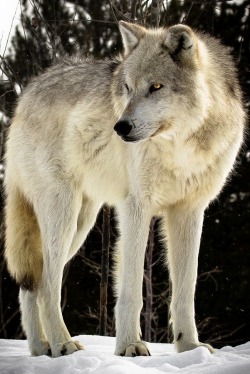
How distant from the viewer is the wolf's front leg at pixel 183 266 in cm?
480

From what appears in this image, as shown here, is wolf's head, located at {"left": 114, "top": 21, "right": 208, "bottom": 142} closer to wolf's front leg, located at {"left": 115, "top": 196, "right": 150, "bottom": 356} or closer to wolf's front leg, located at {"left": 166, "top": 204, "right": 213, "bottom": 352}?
wolf's front leg, located at {"left": 115, "top": 196, "right": 150, "bottom": 356}

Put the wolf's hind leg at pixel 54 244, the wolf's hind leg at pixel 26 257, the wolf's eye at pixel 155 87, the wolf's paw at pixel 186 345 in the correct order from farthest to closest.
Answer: the wolf's hind leg at pixel 26 257, the wolf's hind leg at pixel 54 244, the wolf's paw at pixel 186 345, the wolf's eye at pixel 155 87

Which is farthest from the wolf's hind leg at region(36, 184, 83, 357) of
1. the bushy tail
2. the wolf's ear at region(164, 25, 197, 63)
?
the wolf's ear at region(164, 25, 197, 63)

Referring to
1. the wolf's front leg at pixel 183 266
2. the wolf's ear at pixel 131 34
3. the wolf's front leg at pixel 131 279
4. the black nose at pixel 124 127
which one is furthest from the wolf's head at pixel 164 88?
the wolf's front leg at pixel 183 266

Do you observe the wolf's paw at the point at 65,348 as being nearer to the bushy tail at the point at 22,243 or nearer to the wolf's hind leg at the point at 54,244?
the wolf's hind leg at the point at 54,244

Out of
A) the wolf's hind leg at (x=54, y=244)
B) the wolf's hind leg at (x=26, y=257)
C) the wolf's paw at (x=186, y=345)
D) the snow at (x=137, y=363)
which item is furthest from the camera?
the wolf's hind leg at (x=26, y=257)

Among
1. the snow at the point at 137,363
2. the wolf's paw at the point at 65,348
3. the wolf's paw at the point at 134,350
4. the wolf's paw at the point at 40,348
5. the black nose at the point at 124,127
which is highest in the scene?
the black nose at the point at 124,127

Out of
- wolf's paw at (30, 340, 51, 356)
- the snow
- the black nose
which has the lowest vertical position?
wolf's paw at (30, 340, 51, 356)

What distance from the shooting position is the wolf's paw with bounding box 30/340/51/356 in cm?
506

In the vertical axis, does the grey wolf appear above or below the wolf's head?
below

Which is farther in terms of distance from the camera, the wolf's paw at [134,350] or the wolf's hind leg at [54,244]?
the wolf's hind leg at [54,244]

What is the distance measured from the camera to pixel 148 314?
10.2 m

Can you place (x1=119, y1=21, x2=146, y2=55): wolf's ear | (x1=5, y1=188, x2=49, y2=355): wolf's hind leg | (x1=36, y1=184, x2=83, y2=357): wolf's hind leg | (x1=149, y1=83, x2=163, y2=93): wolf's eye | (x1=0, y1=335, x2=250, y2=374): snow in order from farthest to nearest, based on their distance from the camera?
(x1=5, y1=188, x2=49, y2=355): wolf's hind leg < (x1=36, y1=184, x2=83, y2=357): wolf's hind leg < (x1=119, y1=21, x2=146, y2=55): wolf's ear < (x1=149, y1=83, x2=163, y2=93): wolf's eye < (x1=0, y1=335, x2=250, y2=374): snow

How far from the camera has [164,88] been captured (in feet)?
14.9
